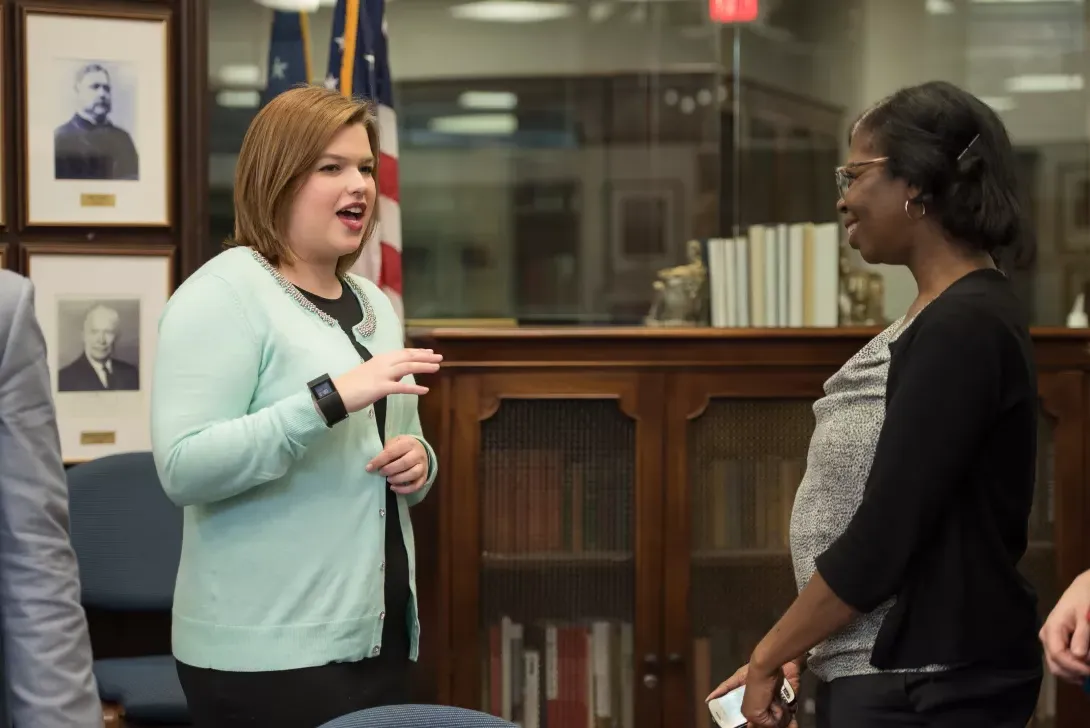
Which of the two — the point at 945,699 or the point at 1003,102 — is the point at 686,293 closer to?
the point at 1003,102

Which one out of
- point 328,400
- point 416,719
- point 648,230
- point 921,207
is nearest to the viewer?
point 416,719

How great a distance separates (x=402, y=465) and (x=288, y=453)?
7.5 inches

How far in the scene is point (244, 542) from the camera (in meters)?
1.83

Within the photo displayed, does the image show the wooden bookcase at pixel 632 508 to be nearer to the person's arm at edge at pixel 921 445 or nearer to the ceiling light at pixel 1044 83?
the ceiling light at pixel 1044 83

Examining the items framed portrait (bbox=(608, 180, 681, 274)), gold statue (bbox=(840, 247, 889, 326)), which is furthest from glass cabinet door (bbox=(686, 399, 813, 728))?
framed portrait (bbox=(608, 180, 681, 274))

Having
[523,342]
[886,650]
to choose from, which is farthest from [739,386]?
[886,650]

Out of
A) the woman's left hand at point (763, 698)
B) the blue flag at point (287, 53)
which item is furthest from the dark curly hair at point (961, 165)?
the blue flag at point (287, 53)

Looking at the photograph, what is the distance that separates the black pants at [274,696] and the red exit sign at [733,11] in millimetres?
2784

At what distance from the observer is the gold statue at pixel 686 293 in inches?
140

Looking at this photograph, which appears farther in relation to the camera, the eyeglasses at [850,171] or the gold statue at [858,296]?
the gold statue at [858,296]

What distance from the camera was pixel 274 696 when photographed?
1.80 meters

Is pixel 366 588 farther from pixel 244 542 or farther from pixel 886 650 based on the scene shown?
pixel 886 650

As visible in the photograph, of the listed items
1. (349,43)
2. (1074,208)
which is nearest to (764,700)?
(349,43)

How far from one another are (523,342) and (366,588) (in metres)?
1.26
